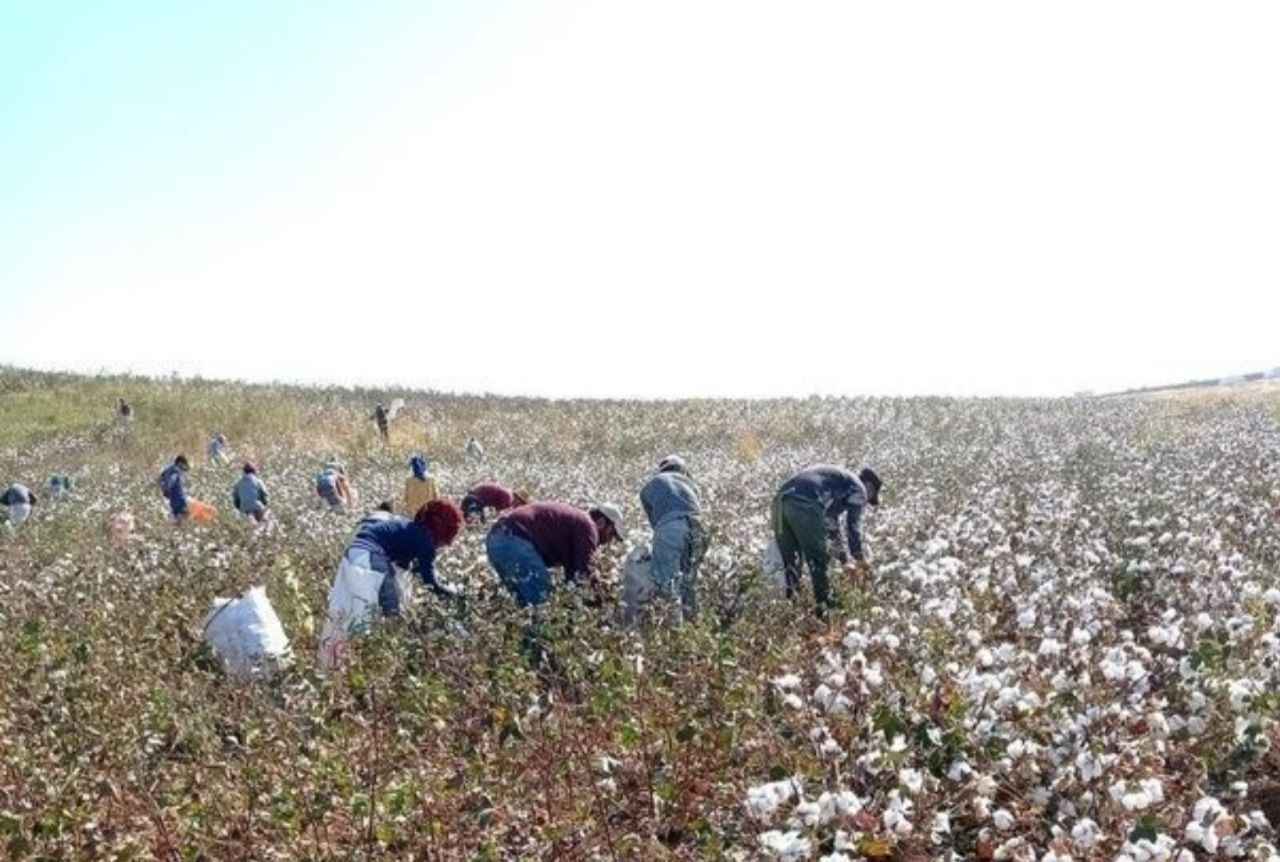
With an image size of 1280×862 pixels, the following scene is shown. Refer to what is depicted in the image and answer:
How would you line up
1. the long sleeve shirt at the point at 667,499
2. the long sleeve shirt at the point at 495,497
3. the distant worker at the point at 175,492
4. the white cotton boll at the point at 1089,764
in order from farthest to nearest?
the distant worker at the point at 175,492
the long sleeve shirt at the point at 495,497
the long sleeve shirt at the point at 667,499
the white cotton boll at the point at 1089,764

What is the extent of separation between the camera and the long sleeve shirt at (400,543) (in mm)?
7117

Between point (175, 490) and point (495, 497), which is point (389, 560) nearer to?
point (495, 497)

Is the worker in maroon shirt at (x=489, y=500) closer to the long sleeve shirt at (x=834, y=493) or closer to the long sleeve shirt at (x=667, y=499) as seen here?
the long sleeve shirt at (x=667, y=499)

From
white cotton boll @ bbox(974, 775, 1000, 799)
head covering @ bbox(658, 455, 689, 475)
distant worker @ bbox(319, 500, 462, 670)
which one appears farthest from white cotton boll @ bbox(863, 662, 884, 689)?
head covering @ bbox(658, 455, 689, 475)

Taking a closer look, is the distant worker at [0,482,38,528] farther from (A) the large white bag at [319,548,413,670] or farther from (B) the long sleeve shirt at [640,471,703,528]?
(B) the long sleeve shirt at [640,471,703,528]

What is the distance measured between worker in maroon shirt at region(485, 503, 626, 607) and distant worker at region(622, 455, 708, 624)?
39 cm

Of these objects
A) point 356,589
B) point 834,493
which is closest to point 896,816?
point 356,589

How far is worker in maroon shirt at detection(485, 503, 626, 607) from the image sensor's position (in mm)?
7047

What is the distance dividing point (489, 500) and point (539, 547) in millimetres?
2684

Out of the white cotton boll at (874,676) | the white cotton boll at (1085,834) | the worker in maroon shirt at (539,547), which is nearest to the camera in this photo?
the white cotton boll at (1085,834)

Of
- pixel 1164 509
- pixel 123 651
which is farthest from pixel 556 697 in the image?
pixel 1164 509

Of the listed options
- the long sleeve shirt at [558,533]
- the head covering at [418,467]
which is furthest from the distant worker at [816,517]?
the head covering at [418,467]

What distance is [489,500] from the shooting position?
9797 mm

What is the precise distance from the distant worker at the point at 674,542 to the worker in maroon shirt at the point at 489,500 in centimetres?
226
